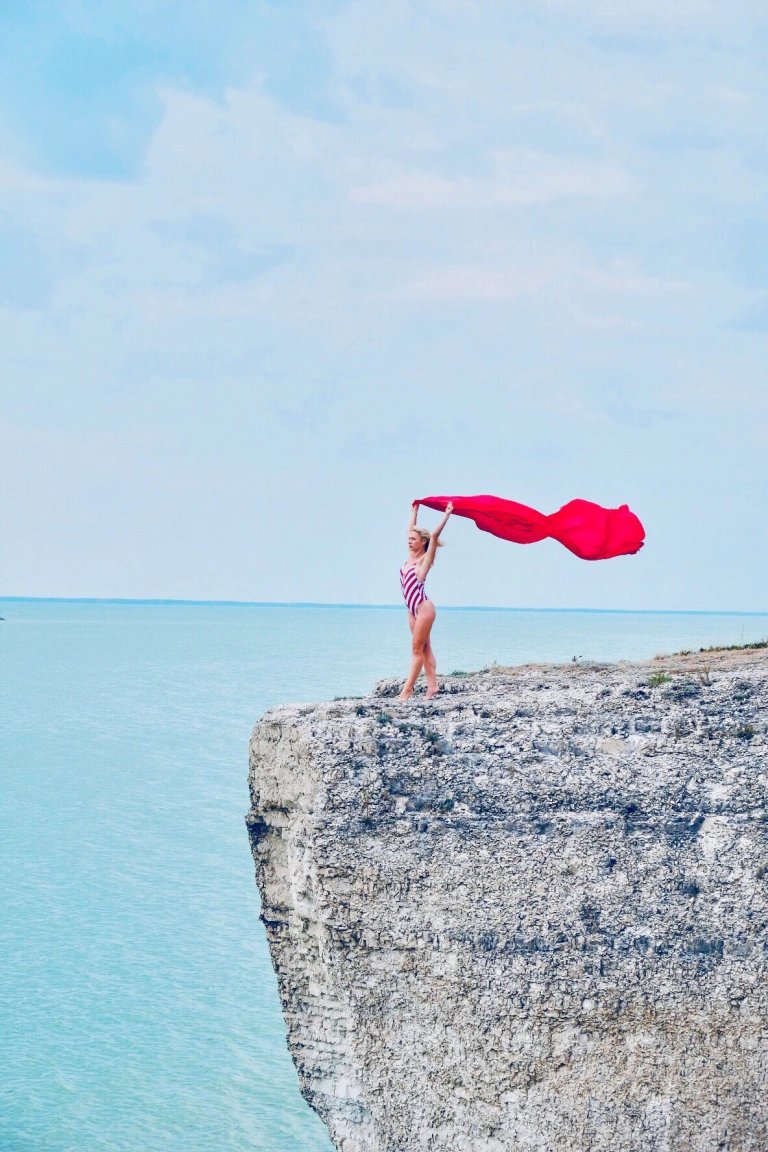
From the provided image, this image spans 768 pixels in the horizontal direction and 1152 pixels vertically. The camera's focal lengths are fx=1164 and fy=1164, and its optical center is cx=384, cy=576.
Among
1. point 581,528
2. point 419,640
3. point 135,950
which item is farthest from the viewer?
point 135,950

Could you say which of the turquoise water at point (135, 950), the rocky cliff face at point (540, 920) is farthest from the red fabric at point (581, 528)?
the turquoise water at point (135, 950)

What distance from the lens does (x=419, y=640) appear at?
12617 mm

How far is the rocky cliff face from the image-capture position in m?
10.1

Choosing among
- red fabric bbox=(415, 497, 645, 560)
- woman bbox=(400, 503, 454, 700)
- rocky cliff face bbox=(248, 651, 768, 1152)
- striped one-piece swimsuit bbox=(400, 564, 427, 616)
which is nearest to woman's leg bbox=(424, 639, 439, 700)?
woman bbox=(400, 503, 454, 700)

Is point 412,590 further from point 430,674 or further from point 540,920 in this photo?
point 540,920

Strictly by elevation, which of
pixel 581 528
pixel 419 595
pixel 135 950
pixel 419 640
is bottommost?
pixel 135 950

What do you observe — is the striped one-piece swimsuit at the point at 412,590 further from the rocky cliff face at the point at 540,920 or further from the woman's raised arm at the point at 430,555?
the rocky cliff face at the point at 540,920

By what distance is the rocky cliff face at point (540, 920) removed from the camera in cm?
1014

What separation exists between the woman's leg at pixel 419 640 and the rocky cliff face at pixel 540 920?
118 cm

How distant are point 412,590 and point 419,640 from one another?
1.86 feet

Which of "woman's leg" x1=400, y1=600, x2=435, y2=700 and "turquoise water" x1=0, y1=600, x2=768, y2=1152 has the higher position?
"woman's leg" x1=400, y1=600, x2=435, y2=700

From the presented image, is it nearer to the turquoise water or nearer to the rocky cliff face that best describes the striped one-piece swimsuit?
the rocky cliff face

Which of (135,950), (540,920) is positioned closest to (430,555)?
(540,920)

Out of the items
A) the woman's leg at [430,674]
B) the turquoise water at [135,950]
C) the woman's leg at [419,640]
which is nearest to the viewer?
the woman's leg at [419,640]
